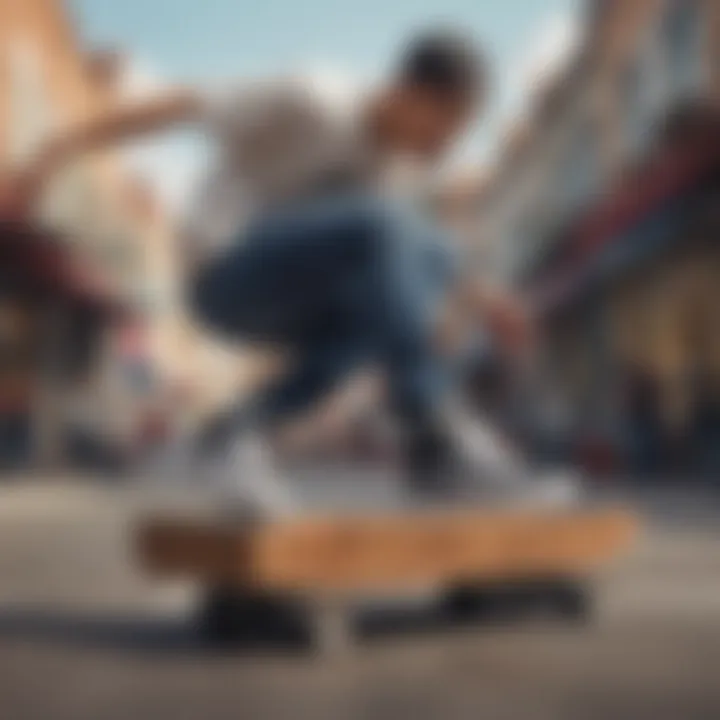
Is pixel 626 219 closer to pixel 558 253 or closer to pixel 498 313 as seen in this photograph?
pixel 558 253

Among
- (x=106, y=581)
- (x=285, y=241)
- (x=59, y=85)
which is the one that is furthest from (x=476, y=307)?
(x=59, y=85)

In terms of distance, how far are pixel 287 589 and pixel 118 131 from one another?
808 millimetres

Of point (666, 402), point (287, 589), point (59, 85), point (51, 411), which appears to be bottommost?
point (287, 589)

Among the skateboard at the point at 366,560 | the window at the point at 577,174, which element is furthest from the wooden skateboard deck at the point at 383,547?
the window at the point at 577,174

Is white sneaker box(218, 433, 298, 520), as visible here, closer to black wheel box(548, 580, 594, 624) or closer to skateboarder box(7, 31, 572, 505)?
skateboarder box(7, 31, 572, 505)

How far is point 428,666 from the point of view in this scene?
86.4 inches

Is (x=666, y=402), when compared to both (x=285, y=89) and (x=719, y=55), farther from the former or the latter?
(x=285, y=89)

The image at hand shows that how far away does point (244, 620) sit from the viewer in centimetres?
256

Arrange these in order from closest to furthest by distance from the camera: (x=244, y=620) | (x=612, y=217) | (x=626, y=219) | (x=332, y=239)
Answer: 1. (x=332, y=239)
2. (x=244, y=620)
3. (x=612, y=217)
4. (x=626, y=219)

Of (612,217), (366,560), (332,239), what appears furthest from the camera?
(612,217)

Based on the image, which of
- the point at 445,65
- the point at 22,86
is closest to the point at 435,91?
the point at 445,65

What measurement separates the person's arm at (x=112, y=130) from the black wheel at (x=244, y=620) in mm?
790

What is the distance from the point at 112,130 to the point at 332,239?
1.37 feet

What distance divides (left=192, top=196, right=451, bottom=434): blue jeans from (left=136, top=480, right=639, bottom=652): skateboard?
0.74 feet
